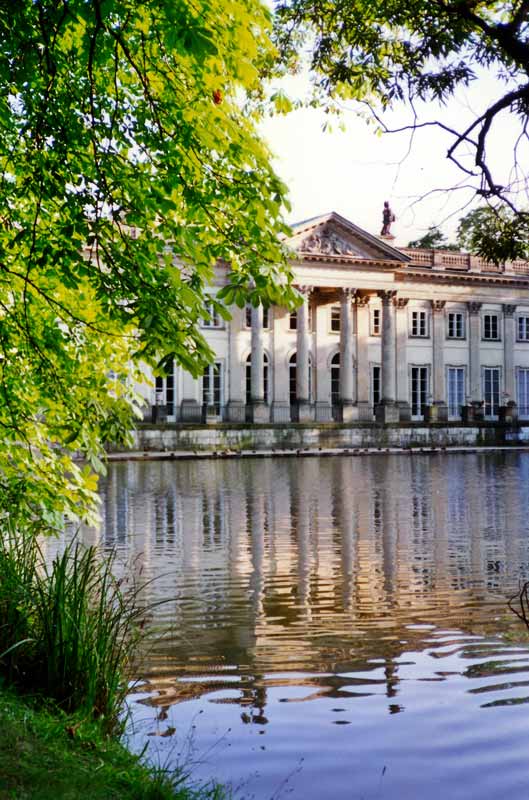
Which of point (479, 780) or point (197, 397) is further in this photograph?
point (197, 397)

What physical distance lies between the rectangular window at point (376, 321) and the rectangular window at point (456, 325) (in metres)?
4.57

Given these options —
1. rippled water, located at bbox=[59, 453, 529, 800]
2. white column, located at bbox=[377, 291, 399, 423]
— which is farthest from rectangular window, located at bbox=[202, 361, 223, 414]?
rippled water, located at bbox=[59, 453, 529, 800]

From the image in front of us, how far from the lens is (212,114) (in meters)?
5.00

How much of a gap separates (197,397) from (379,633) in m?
40.5

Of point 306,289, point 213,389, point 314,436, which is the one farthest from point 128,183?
point 213,389

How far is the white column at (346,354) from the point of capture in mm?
48688

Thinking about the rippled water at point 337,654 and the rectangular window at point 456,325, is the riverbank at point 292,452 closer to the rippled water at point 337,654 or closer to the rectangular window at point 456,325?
the rectangular window at point 456,325

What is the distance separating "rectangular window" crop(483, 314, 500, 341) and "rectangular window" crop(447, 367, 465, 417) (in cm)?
290

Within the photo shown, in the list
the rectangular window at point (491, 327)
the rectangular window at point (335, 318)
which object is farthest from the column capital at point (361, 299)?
the rectangular window at point (491, 327)

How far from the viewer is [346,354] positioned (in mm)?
48875

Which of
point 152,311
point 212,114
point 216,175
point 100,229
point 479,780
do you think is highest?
point 212,114

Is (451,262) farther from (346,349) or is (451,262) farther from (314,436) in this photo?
(314,436)

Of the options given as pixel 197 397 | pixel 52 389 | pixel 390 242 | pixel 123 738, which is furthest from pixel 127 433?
pixel 390 242

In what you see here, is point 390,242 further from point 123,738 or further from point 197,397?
point 123,738
